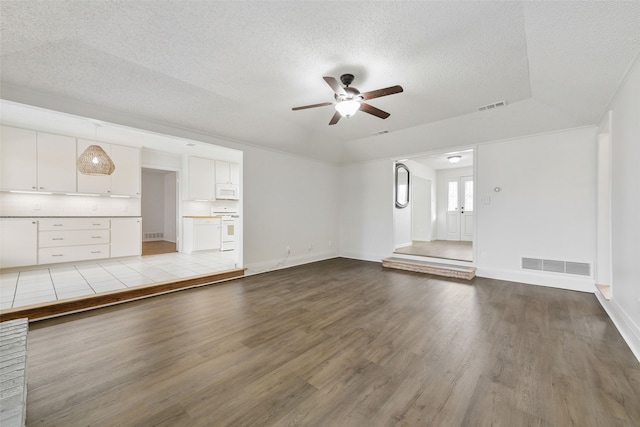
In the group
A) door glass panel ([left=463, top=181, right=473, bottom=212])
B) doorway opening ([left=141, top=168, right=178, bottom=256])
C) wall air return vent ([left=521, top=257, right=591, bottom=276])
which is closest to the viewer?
wall air return vent ([left=521, top=257, right=591, bottom=276])

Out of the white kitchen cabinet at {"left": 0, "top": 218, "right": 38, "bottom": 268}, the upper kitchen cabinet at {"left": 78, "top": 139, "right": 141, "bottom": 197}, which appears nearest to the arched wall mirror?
the upper kitchen cabinet at {"left": 78, "top": 139, "right": 141, "bottom": 197}

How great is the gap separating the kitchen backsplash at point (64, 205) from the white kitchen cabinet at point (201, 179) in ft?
4.18

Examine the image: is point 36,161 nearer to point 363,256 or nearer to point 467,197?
point 363,256

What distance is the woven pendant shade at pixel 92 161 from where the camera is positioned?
421 centimetres

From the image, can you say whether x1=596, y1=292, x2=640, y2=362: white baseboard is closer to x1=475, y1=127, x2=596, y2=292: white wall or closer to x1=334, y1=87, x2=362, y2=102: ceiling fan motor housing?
x1=475, y1=127, x2=596, y2=292: white wall

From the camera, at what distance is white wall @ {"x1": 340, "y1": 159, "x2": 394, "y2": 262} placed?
584cm

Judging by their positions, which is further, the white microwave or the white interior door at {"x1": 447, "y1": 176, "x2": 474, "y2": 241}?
the white interior door at {"x1": 447, "y1": 176, "x2": 474, "y2": 241}

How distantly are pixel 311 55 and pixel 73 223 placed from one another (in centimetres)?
562

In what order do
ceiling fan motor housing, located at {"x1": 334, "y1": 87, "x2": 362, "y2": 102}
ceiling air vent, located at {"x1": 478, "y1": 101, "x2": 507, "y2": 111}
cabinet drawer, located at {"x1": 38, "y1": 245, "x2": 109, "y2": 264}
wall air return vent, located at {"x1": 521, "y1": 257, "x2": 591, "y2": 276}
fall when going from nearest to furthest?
ceiling fan motor housing, located at {"x1": 334, "y1": 87, "x2": 362, "y2": 102} → ceiling air vent, located at {"x1": 478, "y1": 101, "x2": 507, "y2": 111} → wall air return vent, located at {"x1": 521, "y1": 257, "x2": 591, "y2": 276} → cabinet drawer, located at {"x1": 38, "y1": 245, "x2": 109, "y2": 264}

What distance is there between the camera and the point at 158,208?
8.98 meters

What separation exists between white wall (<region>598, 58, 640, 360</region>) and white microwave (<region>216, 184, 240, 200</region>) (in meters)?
7.44

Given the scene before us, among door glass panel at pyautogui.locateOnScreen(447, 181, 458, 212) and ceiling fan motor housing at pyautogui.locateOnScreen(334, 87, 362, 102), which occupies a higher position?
ceiling fan motor housing at pyautogui.locateOnScreen(334, 87, 362, 102)

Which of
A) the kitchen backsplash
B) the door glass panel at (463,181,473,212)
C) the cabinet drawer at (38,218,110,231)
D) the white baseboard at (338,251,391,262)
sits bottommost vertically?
the white baseboard at (338,251,391,262)

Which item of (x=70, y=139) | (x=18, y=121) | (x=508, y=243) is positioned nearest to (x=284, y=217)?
(x=508, y=243)
